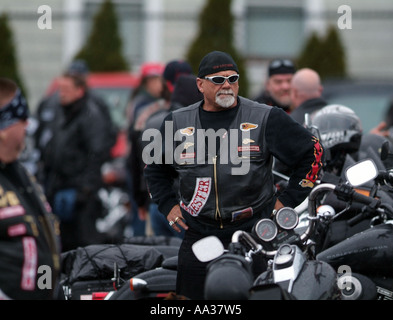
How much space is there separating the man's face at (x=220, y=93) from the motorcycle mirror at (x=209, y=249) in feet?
3.75

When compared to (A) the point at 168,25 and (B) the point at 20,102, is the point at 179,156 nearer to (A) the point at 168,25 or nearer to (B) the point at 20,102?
(B) the point at 20,102

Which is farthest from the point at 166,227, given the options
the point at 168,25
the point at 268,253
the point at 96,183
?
the point at 168,25

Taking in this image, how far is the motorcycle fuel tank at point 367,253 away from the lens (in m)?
5.54

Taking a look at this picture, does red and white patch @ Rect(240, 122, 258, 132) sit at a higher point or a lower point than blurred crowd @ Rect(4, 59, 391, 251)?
higher

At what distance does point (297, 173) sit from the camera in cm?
584

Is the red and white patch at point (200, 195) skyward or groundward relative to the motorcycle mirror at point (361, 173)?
groundward

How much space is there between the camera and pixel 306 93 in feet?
29.8

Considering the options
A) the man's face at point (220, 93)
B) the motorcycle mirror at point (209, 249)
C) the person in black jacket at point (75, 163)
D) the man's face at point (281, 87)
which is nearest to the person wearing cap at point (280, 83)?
the man's face at point (281, 87)

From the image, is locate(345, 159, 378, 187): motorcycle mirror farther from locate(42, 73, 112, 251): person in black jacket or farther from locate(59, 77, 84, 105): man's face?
locate(59, 77, 84, 105): man's face

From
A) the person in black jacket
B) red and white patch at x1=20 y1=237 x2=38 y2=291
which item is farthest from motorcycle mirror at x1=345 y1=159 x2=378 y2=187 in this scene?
the person in black jacket

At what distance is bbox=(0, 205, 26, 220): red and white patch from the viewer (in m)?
4.52

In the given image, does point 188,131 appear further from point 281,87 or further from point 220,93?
point 281,87

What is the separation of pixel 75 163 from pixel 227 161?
5214mm

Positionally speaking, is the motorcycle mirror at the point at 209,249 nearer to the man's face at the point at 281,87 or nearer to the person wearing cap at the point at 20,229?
the person wearing cap at the point at 20,229
